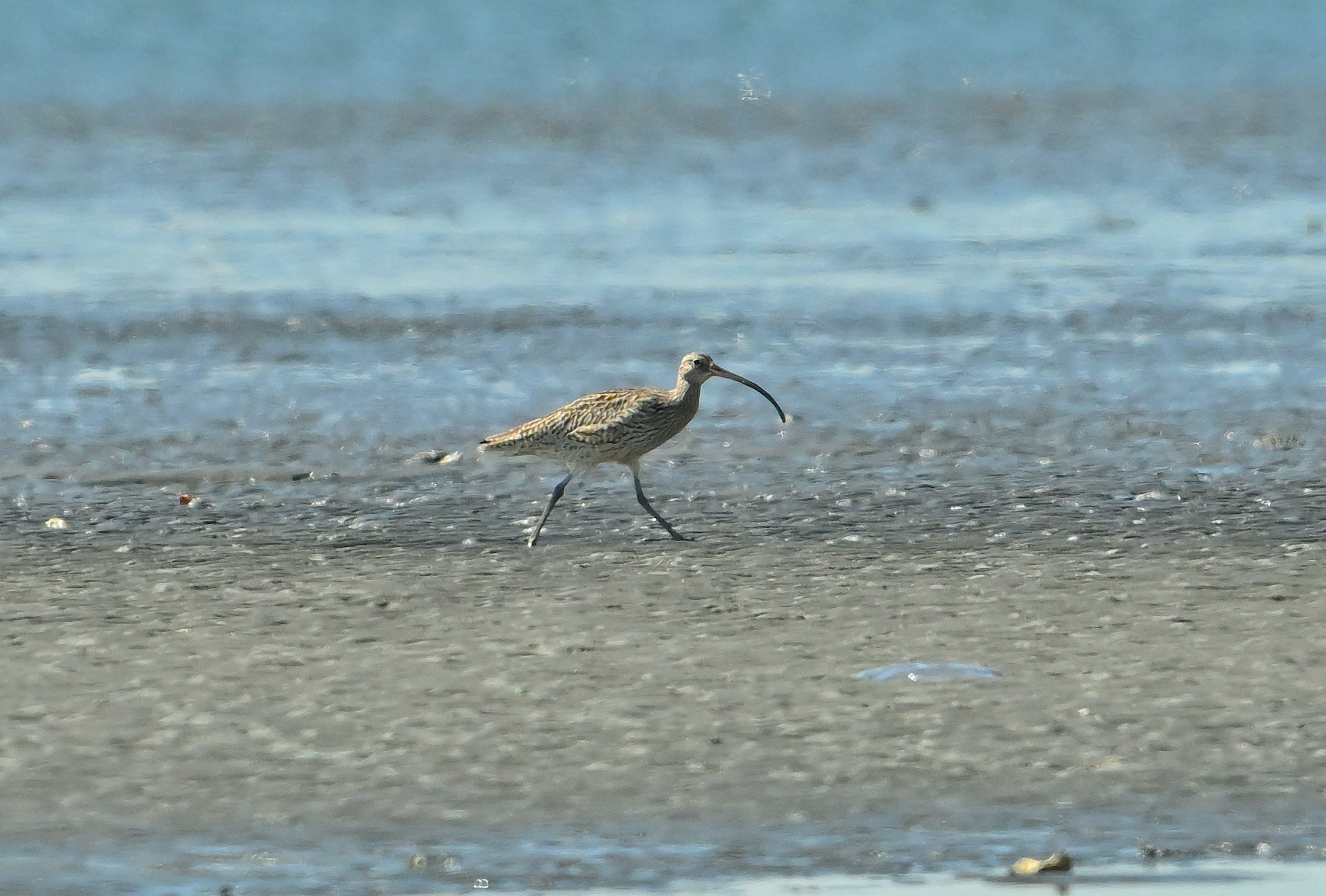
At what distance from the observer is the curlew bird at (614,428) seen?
1042cm

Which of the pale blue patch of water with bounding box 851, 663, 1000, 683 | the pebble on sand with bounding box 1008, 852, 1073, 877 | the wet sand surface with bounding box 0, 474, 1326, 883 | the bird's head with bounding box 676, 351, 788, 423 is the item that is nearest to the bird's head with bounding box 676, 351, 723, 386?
the bird's head with bounding box 676, 351, 788, 423

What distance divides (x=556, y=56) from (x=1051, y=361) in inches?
1305

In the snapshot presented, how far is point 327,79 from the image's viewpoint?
42.6m

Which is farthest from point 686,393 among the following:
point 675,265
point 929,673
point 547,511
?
point 675,265

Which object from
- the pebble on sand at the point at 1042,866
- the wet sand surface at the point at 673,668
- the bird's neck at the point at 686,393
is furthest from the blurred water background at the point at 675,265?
the pebble on sand at the point at 1042,866

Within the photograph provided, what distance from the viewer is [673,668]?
25.9 feet

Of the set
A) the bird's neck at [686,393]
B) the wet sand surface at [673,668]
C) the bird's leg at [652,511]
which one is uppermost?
the bird's neck at [686,393]

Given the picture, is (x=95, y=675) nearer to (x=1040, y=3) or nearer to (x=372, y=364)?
(x=372, y=364)

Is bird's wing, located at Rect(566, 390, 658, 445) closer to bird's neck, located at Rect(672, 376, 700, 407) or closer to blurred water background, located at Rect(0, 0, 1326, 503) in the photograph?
bird's neck, located at Rect(672, 376, 700, 407)

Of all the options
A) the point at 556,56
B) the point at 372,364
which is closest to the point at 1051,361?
the point at 372,364

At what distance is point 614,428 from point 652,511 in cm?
43

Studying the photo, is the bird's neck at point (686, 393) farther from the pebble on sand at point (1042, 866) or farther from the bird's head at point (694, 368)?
the pebble on sand at point (1042, 866)

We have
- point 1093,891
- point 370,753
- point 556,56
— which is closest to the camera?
point 1093,891

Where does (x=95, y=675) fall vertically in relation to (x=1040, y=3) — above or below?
below
